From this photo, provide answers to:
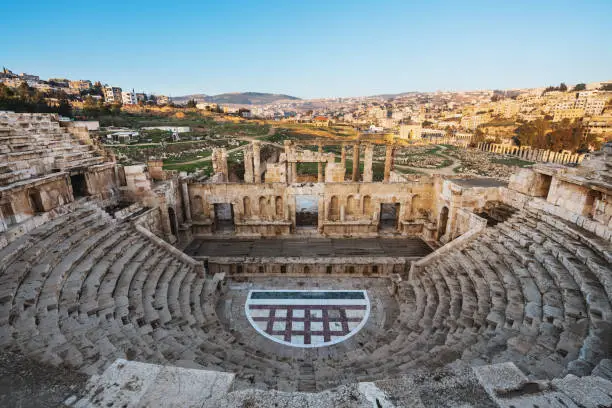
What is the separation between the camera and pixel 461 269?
37.1 feet

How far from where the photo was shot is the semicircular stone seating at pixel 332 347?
6383 millimetres

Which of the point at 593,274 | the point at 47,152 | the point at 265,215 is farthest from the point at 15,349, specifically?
the point at 593,274

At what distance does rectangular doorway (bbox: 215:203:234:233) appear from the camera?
17867 millimetres

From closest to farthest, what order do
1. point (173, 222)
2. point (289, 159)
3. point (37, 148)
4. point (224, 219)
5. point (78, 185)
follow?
1. point (37, 148)
2. point (78, 185)
3. point (173, 222)
4. point (224, 219)
5. point (289, 159)

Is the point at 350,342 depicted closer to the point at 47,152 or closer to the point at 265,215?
the point at 265,215

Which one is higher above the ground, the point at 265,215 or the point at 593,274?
the point at 593,274

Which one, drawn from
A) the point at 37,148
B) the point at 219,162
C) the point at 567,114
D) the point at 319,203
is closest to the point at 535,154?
the point at 567,114

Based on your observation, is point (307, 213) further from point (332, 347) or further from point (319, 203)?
point (332, 347)

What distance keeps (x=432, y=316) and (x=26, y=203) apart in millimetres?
14625

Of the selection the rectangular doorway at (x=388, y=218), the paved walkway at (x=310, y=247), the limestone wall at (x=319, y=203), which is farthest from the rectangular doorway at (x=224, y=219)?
the rectangular doorway at (x=388, y=218)

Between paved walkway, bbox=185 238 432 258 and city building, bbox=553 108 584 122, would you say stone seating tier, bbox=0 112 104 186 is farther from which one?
city building, bbox=553 108 584 122

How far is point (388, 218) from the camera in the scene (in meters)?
19.6

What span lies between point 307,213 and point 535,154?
58.8 metres

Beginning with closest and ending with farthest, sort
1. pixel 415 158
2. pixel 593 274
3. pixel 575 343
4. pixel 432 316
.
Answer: pixel 575 343 → pixel 593 274 → pixel 432 316 → pixel 415 158
